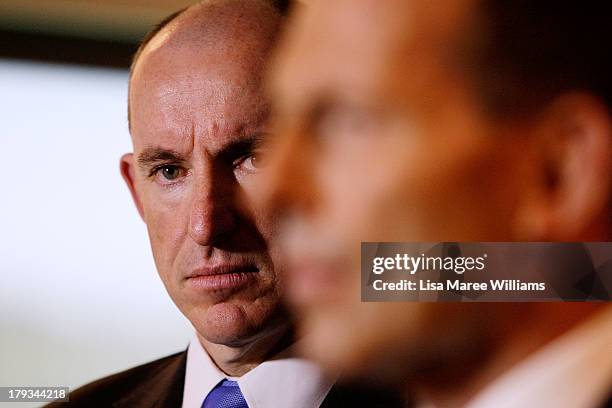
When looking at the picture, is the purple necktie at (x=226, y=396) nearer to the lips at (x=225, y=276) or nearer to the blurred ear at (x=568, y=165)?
the lips at (x=225, y=276)

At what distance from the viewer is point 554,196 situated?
0.90 metres

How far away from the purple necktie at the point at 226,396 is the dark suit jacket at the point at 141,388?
0.19 feet

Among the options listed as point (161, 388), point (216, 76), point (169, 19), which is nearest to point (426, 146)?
point (216, 76)

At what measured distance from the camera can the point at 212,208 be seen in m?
1.06

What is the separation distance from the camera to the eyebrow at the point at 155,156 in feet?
3.56

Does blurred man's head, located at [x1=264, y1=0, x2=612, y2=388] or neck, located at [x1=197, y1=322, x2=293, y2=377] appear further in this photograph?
neck, located at [x1=197, y1=322, x2=293, y2=377]

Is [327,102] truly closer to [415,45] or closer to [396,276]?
[415,45]

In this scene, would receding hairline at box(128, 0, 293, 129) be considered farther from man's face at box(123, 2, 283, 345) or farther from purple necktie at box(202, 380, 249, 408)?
purple necktie at box(202, 380, 249, 408)

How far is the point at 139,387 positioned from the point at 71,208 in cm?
28

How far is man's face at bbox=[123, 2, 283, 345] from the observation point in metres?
1.06

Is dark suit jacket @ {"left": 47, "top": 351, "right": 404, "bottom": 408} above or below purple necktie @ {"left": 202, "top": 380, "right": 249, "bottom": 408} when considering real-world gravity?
above


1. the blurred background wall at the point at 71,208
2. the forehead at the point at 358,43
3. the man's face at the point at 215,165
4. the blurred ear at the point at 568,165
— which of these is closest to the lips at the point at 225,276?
the man's face at the point at 215,165

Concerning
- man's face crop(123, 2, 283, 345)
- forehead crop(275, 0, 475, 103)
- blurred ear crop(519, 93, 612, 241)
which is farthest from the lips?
blurred ear crop(519, 93, 612, 241)

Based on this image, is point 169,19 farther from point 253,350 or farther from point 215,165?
point 253,350
